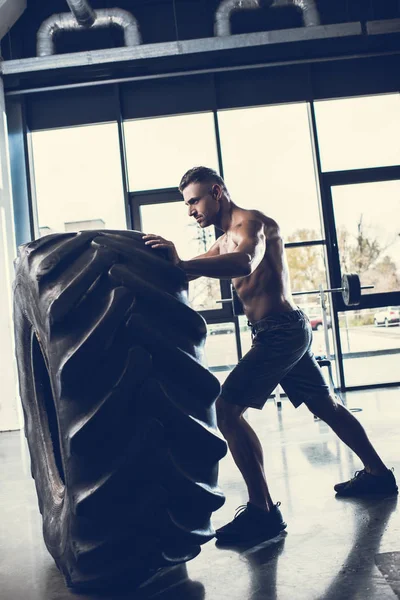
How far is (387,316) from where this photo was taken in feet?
21.4

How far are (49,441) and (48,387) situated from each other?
18 cm

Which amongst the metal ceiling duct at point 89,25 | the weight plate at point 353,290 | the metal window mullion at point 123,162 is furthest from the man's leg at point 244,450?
the metal ceiling duct at point 89,25

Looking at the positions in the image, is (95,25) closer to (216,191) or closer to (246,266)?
(216,191)

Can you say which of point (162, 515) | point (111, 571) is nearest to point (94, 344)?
point (162, 515)

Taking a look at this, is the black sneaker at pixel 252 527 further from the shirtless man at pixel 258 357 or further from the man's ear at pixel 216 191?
the man's ear at pixel 216 191

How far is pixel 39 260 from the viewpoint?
1521 millimetres

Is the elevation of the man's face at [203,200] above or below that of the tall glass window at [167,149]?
below

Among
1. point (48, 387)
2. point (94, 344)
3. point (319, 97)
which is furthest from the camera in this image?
point (319, 97)

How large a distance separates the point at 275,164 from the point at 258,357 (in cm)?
460

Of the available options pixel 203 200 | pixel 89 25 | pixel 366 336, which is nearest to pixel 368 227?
pixel 366 336

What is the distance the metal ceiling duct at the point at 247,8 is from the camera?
19.3ft

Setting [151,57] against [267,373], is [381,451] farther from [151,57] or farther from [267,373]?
[151,57]

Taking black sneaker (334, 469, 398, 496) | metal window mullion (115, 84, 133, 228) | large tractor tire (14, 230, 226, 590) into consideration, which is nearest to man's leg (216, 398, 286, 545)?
black sneaker (334, 469, 398, 496)

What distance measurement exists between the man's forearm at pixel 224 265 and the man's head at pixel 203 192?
36 cm
